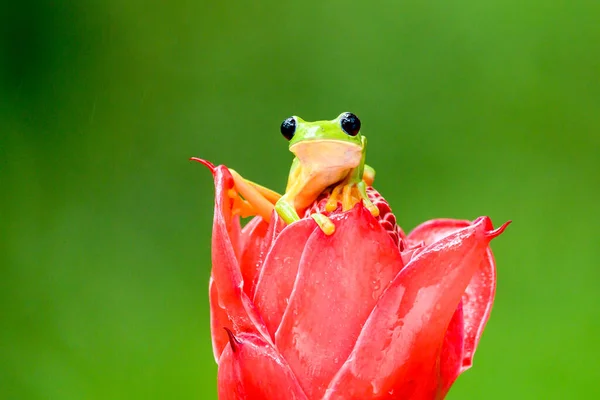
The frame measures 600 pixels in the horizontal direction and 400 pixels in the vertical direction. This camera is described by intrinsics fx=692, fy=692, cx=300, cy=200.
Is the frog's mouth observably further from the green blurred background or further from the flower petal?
the green blurred background

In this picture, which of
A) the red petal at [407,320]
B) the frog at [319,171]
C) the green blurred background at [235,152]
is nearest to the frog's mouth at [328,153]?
the frog at [319,171]

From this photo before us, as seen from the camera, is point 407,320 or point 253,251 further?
point 253,251

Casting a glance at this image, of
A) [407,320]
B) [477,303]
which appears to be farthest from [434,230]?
[407,320]

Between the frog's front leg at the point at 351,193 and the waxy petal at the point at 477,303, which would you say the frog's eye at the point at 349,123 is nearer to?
the frog's front leg at the point at 351,193

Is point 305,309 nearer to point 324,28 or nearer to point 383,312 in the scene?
point 383,312

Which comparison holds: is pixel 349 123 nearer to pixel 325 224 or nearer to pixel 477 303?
pixel 325 224

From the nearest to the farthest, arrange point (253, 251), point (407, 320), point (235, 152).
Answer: point (407, 320)
point (253, 251)
point (235, 152)

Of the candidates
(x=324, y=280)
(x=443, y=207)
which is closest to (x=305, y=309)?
(x=324, y=280)
